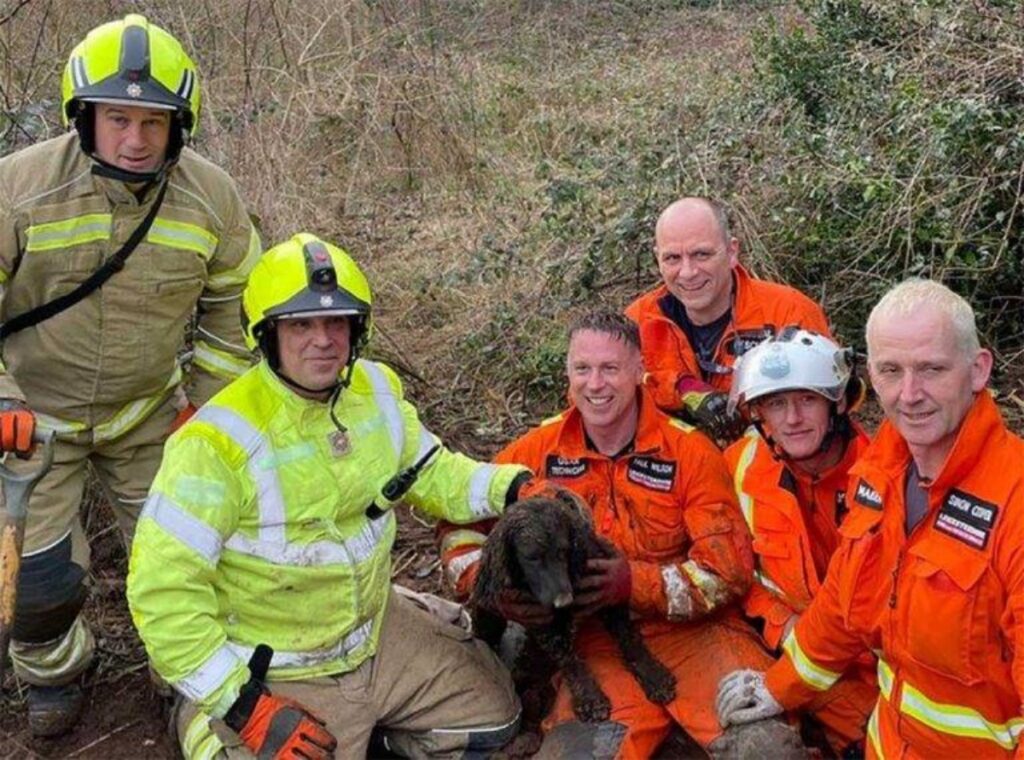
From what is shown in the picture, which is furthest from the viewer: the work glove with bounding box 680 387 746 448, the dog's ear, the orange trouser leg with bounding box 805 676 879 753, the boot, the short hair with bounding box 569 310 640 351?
→ the work glove with bounding box 680 387 746 448

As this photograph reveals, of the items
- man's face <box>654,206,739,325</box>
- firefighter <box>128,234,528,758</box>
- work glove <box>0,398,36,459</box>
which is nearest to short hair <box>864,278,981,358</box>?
firefighter <box>128,234,528,758</box>

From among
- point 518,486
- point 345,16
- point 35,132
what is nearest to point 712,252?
point 518,486

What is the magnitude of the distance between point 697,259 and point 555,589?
1798 millimetres

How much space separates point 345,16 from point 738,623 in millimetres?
5665

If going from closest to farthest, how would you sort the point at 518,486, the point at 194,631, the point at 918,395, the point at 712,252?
the point at 918,395, the point at 194,631, the point at 518,486, the point at 712,252

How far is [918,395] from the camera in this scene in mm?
3016

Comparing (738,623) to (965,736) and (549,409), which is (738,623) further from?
(549,409)

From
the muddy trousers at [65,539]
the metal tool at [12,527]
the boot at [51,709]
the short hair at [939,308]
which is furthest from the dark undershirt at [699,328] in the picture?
the boot at [51,709]

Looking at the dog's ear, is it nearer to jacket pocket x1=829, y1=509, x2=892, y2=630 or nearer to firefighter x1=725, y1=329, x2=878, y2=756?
firefighter x1=725, y1=329, x2=878, y2=756

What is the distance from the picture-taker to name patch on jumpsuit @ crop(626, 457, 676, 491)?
4.23 metres

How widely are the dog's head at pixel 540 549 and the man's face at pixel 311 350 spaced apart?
753 mm

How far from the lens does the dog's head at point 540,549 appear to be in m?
3.70

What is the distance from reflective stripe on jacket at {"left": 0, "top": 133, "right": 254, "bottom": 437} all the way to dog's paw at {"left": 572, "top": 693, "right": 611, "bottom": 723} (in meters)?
1.87

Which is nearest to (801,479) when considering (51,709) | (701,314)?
(701,314)
